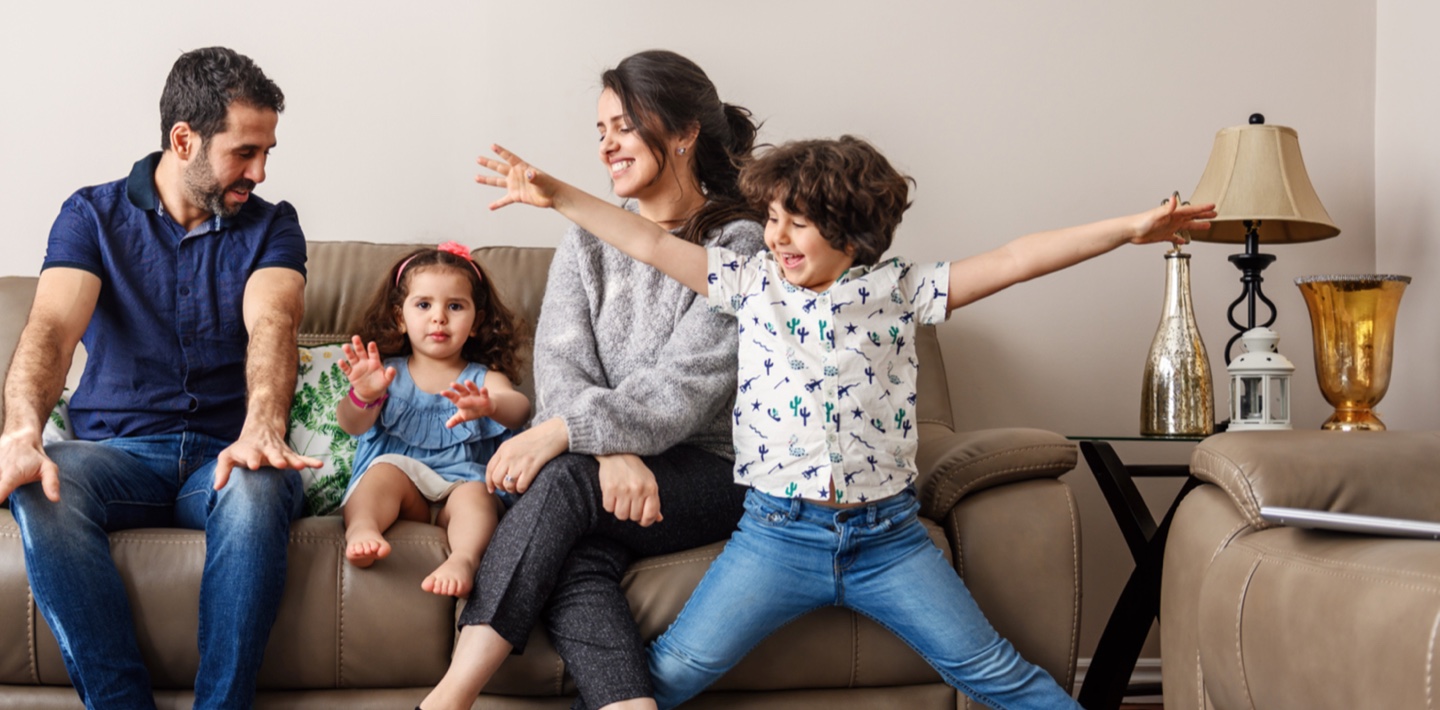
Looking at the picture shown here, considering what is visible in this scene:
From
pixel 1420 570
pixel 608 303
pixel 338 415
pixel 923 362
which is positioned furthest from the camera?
pixel 923 362

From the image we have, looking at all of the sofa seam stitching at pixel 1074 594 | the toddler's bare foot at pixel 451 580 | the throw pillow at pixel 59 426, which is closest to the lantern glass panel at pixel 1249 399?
the sofa seam stitching at pixel 1074 594

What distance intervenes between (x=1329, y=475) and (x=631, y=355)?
98 centimetres

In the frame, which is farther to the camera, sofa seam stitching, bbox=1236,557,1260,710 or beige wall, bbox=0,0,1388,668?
beige wall, bbox=0,0,1388,668

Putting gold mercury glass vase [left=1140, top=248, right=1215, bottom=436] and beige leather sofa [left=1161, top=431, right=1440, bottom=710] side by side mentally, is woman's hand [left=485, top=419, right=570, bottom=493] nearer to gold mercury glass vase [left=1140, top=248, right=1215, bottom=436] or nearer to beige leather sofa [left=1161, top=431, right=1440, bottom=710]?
beige leather sofa [left=1161, top=431, right=1440, bottom=710]

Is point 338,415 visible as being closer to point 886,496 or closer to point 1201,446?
point 886,496

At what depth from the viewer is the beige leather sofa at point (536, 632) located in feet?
4.96

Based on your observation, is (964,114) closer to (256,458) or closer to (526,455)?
(526,455)

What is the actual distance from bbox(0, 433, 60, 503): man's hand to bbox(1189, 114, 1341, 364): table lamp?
2035 mm

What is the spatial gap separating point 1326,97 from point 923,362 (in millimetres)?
1246

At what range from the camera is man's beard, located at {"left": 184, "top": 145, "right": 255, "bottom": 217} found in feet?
5.89

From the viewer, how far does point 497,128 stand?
2508 millimetres

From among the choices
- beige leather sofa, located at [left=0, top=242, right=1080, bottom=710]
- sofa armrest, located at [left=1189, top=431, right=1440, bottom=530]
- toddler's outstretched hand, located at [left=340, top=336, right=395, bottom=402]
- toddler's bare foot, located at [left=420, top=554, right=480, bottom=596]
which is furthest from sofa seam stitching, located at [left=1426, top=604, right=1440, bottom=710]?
toddler's outstretched hand, located at [left=340, top=336, right=395, bottom=402]

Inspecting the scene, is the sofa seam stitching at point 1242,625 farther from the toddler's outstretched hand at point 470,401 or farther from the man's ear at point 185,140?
the man's ear at point 185,140

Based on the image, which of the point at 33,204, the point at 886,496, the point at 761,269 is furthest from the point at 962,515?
the point at 33,204
